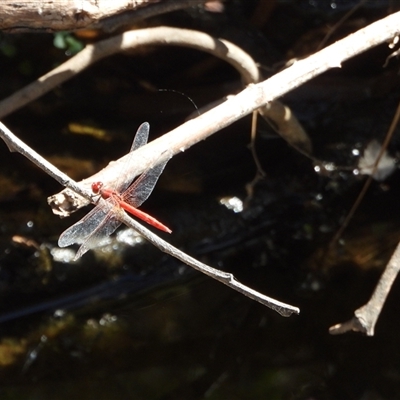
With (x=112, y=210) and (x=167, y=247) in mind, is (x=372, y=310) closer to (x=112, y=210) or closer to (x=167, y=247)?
(x=167, y=247)

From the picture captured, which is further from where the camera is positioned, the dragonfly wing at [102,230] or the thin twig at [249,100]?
the dragonfly wing at [102,230]

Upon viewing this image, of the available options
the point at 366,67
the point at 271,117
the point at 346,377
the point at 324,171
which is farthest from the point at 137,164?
the point at 366,67

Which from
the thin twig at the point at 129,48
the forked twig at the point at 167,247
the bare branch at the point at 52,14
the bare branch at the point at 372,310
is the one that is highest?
the thin twig at the point at 129,48

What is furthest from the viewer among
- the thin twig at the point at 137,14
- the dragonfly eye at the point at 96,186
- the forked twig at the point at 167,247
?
the thin twig at the point at 137,14

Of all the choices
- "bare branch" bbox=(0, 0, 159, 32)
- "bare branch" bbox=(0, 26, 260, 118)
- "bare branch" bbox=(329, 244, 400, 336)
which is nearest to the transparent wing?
"bare branch" bbox=(0, 0, 159, 32)

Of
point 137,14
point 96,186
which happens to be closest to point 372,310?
point 96,186

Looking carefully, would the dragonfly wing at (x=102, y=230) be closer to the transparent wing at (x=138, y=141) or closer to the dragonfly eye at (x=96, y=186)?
the transparent wing at (x=138, y=141)

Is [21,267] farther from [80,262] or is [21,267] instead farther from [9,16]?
[9,16]

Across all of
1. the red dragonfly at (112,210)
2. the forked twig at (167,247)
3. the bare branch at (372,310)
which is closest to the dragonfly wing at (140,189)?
the red dragonfly at (112,210)
